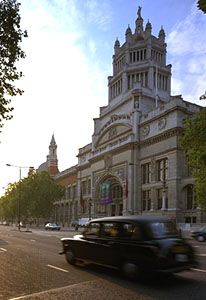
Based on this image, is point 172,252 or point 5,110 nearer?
point 172,252

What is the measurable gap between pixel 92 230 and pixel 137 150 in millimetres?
62968

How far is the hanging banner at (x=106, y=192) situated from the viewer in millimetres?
83750

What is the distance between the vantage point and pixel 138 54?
103 meters

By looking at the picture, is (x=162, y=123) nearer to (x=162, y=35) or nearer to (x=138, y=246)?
(x=162, y=35)

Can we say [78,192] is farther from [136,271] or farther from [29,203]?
[136,271]

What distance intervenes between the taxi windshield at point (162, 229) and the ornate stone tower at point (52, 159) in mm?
132789

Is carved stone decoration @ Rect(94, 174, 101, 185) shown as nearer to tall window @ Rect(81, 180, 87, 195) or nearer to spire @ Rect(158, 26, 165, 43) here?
tall window @ Rect(81, 180, 87, 195)

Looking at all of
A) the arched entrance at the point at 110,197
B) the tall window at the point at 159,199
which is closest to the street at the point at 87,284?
the tall window at the point at 159,199

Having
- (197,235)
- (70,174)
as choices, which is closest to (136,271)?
(197,235)

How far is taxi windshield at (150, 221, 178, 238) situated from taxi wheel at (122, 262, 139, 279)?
3.09 ft

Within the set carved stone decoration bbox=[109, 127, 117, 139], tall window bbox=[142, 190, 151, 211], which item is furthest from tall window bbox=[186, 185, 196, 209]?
carved stone decoration bbox=[109, 127, 117, 139]

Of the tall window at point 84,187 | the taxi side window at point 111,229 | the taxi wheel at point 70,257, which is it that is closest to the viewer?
the taxi side window at point 111,229

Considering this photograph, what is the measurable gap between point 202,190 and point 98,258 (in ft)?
87.1

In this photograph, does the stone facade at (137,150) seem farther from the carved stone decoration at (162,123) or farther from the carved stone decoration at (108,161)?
the carved stone decoration at (162,123)
